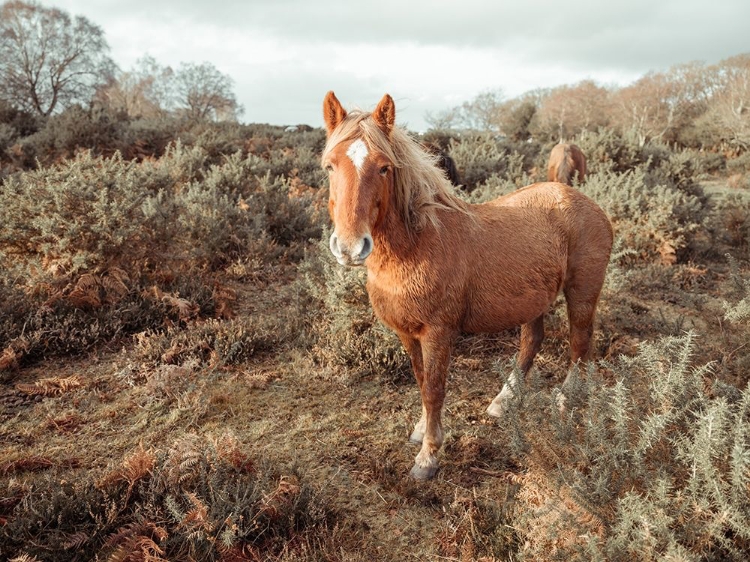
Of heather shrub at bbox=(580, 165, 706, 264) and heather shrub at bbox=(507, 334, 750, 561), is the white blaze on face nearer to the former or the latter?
heather shrub at bbox=(507, 334, 750, 561)

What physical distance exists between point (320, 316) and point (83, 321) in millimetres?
2337

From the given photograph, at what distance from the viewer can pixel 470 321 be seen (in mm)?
2936

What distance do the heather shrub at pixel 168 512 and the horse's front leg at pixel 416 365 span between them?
3.07 ft

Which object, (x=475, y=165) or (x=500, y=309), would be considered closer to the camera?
(x=500, y=309)

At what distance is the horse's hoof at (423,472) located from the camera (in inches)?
114

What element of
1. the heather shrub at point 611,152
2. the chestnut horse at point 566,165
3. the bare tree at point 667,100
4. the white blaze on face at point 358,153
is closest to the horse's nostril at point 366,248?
the white blaze on face at point 358,153

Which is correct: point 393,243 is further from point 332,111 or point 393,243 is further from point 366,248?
point 332,111

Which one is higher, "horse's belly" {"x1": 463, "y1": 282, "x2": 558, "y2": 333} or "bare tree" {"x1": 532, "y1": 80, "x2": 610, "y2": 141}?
"bare tree" {"x1": 532, "y1": 80, "x2": 610, "y2": 141}

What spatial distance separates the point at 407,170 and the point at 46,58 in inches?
1164

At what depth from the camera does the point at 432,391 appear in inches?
112

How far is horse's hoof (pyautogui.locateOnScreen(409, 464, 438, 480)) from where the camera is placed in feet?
9.53

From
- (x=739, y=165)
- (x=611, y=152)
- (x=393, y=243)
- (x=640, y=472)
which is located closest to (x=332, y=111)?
(x=393, y=243)

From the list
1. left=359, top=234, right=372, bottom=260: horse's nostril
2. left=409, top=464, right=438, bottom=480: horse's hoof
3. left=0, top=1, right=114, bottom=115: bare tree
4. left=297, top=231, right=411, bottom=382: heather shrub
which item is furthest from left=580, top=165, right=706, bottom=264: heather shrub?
left=0, top=1, right=114, bottom=115: bare tree

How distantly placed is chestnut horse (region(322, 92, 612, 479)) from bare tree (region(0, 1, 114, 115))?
84.1ft
